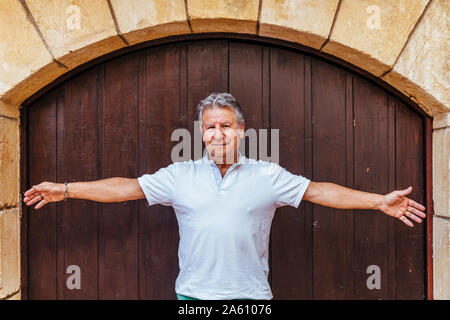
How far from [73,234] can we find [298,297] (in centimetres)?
143

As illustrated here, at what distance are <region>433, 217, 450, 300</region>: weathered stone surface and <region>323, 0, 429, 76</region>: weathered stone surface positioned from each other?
94 centimetres

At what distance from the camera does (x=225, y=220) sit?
1379 millimetres

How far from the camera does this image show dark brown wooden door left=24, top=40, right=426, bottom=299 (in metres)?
1.99

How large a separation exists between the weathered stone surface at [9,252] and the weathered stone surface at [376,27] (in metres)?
2.08

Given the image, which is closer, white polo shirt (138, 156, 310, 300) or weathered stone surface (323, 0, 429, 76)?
white polo shirt (138, 156, 310, 300)

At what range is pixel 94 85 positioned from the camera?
203 centimetres

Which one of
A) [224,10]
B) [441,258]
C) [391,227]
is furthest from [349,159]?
[224,10]

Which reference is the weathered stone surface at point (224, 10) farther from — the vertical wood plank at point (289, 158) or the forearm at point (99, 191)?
the forearm at point (99, 191)

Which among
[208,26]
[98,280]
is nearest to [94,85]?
[208,26]

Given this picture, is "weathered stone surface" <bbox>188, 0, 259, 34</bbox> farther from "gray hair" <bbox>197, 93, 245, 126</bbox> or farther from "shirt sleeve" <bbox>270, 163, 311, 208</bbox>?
"shirt sleeve" <bbox>270, 163, 311, 208</bbox>

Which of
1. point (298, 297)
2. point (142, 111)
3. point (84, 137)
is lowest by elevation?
point (298, 297)

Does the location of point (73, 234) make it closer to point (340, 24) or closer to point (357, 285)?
point (357, 285)

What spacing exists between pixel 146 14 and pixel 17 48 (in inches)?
29.0

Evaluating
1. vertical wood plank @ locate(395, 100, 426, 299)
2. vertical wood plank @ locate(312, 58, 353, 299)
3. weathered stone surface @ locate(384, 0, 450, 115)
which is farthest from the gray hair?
vertical wood plank @ locate(395, 100, 426, 299)
